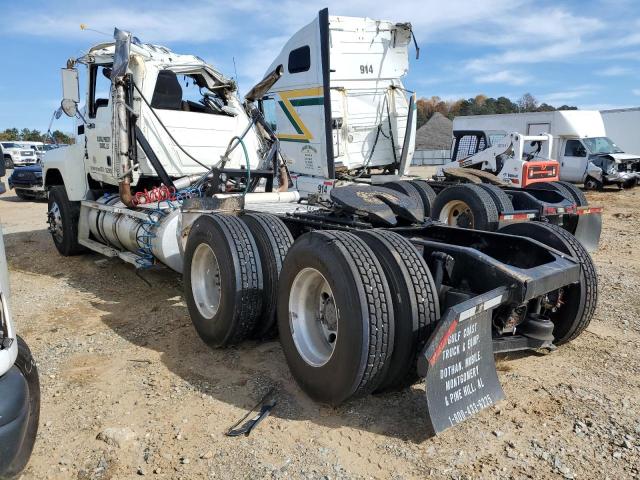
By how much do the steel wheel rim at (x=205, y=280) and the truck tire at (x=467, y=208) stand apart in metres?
3.71

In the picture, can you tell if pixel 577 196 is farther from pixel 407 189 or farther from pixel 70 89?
pixel 70 89

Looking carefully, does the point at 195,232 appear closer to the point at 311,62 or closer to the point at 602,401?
the point at 602,401

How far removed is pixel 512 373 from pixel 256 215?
242 cm

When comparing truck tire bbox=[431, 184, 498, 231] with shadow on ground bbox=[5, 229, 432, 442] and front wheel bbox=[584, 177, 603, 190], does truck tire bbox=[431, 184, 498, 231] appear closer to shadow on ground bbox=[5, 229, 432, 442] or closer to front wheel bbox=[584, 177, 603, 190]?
shadow on ground bbox=[5, 229, 432, 442]

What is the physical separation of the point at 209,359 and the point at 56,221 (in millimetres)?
5170

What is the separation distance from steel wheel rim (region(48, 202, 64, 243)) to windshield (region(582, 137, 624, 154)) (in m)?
18.5

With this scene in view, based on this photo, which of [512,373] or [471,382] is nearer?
[471,382]

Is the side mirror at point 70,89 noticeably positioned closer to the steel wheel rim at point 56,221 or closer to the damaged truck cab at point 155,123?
the damaged truck cab at point 155,123

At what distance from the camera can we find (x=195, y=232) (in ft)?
14.9

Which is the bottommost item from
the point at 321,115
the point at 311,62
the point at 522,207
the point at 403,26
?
the point at 522,207

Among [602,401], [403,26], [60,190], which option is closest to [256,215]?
[602,401]

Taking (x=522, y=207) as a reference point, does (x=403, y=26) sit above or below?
above

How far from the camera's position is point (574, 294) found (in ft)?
12.1

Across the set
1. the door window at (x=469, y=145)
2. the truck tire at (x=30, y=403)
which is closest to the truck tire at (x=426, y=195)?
the door window at (x=469, y=145)
